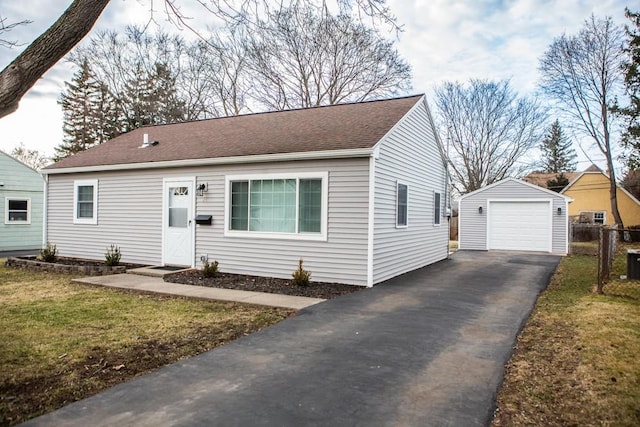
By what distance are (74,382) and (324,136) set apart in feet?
23.7

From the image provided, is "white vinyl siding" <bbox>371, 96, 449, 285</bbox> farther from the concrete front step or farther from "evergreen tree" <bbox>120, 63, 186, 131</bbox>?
"evergreen tree" <bbox>120, 63, 186, 131</bbox>

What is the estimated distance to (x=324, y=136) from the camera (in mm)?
9680

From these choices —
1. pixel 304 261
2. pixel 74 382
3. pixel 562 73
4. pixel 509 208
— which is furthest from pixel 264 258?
pixel 562 73

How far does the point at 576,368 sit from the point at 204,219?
A: 8238 millimetres

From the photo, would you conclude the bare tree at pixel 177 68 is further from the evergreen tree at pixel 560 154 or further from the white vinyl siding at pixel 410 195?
the evergreen tree at pixel 560 154

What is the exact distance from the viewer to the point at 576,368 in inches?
159

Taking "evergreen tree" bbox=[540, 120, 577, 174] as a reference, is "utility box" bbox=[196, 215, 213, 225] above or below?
below

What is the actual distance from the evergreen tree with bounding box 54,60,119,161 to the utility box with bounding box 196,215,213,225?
2426cm

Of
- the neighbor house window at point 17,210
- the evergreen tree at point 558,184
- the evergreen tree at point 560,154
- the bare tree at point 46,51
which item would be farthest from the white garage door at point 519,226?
the evergreen tree at point 560,154

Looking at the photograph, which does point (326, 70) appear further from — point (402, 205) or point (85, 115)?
point (85, 115)

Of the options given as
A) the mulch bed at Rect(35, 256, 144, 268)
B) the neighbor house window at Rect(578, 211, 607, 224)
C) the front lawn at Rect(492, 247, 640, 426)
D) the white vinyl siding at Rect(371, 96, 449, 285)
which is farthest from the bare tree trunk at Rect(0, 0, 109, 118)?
the neighbor house window at Rect(578, 211, 607, 224)

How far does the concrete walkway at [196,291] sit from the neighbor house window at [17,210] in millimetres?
10871

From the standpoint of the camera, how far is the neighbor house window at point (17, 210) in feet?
55.8

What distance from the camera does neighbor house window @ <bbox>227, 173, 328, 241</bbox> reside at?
8977 millimetres
